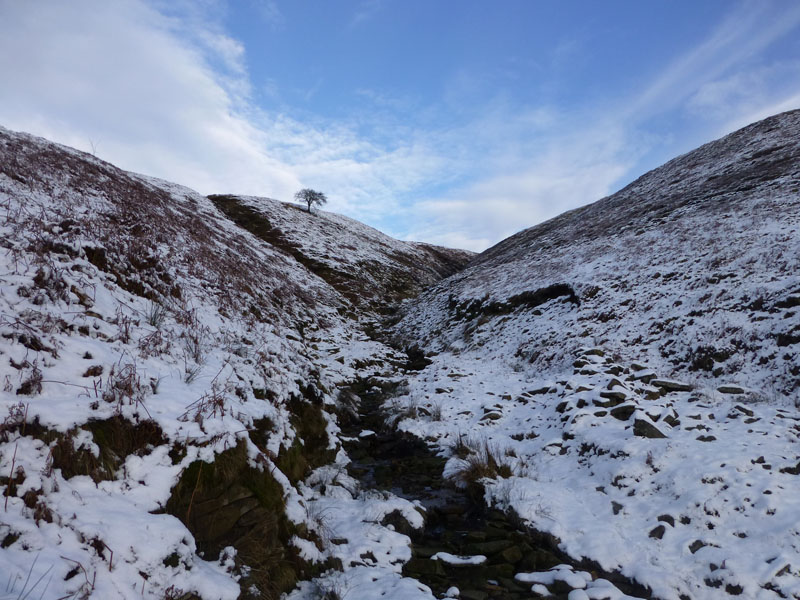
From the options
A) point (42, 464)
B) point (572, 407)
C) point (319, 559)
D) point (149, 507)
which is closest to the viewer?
point (42, 464)

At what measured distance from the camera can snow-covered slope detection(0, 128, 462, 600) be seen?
11.2ft

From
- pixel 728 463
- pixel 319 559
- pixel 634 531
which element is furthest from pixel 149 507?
pixel 728 463

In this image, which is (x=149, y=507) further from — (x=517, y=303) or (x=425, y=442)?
(x=517, y=303)

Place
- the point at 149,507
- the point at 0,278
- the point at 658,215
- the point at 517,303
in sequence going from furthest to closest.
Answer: the point at 658,215 < the point at 517,303 < the point at 0,278 < the point at 149,507

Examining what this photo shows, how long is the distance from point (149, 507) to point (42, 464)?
1.01m

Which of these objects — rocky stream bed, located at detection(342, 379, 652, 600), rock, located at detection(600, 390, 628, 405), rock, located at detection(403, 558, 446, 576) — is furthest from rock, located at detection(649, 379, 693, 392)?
rock, located at detection(403, 558, 446, 576)

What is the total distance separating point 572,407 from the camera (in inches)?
357

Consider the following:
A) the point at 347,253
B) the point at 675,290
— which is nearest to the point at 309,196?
the point at 347,253

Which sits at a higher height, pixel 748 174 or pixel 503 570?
pixel 748 174

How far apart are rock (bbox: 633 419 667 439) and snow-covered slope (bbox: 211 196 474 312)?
22.7m

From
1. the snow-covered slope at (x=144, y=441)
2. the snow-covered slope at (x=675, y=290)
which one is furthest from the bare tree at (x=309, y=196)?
the snow-covered slope at (x=144, y=441)

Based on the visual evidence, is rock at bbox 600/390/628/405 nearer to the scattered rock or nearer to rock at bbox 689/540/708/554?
the scattered rock

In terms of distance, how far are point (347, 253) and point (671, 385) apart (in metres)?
35.1

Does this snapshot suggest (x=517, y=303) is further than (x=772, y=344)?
Yes
